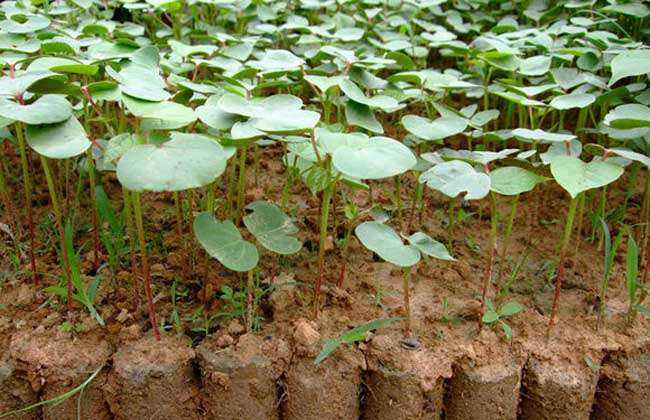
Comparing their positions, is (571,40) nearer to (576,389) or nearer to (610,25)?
(610,25)

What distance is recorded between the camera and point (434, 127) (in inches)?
51.0

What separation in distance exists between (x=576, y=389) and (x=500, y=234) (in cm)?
50

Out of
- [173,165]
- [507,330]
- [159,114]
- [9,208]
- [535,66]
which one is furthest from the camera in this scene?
[535,66]

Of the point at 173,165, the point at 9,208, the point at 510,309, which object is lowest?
the point at 510,309

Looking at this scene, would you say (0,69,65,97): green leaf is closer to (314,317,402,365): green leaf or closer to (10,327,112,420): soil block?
(10,327,112,420): soil block

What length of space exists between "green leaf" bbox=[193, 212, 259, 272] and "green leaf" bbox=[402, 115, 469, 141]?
0.42 metres

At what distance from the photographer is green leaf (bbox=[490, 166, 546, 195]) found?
111 cm

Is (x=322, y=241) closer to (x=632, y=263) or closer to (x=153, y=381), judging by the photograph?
(x=153, y=381)

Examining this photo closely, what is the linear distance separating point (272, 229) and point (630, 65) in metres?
0.82

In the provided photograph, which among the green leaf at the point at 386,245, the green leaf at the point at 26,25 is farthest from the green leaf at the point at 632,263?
the green leaf at the point at 26,25

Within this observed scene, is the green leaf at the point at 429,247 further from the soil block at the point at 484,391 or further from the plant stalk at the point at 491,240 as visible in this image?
the soil block at the point at 484,391

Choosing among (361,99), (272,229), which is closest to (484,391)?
(272,229)

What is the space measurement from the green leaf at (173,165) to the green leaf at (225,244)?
179mm

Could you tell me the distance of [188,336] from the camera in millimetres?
1217
